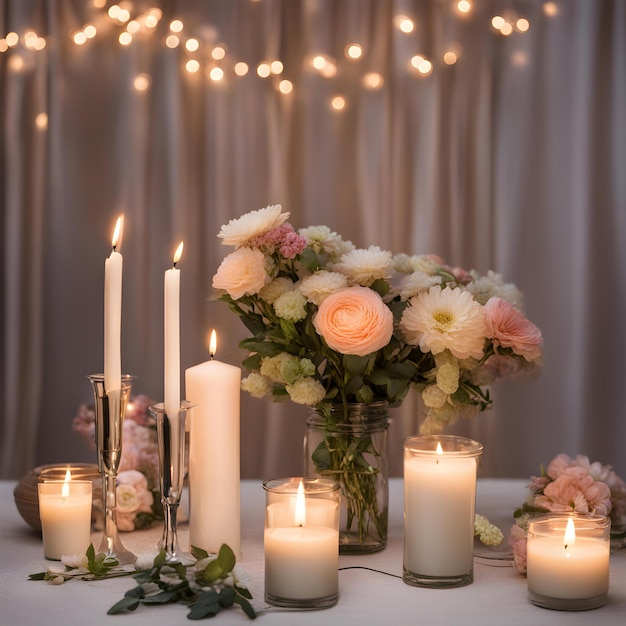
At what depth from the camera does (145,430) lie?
1.30 m

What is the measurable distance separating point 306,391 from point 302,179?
138cm

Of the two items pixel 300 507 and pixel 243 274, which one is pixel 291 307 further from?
pixel 300 507

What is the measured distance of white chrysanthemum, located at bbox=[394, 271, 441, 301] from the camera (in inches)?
43.5

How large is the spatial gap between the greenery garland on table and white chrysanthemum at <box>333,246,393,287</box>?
379 mm

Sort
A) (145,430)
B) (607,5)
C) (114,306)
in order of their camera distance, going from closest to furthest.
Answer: (114,306), (145,430), (607,5)

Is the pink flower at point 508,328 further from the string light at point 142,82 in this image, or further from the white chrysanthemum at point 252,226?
the string light at point 142,82

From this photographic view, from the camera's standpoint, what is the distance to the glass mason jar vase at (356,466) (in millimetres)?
1101

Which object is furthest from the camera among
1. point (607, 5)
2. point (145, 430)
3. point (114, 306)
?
point (607, 5)

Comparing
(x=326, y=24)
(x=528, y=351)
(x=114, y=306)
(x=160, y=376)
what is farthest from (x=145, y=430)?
(x=326, y=24)

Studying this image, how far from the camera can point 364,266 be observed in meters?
1.09

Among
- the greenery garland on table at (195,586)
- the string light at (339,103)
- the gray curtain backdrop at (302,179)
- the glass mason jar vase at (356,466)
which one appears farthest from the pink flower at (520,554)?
the string light at (339,103)

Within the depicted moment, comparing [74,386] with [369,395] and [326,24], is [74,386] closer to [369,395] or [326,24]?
[326,24]

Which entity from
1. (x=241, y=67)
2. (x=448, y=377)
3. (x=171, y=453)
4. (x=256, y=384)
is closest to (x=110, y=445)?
(x=171, y=453)

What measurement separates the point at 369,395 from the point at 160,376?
53.7 inches
